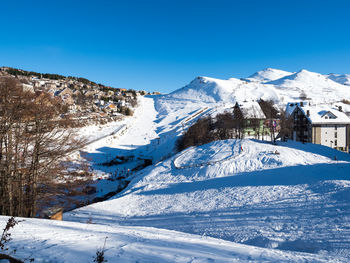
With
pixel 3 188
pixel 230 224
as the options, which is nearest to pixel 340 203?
pixel 230 224

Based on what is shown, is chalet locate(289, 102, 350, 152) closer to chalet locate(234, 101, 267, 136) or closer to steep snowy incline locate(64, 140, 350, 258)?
chalet locate(234, 101, 267, 136)

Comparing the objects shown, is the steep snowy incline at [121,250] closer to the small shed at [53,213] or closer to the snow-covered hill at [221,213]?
the snow-covered hill at [221,213]

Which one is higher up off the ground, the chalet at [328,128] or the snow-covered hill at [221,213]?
the chalet at [328,128]

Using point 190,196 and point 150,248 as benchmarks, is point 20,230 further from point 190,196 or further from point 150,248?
point 190,196

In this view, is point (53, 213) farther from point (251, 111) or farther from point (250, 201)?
point (251, 111)

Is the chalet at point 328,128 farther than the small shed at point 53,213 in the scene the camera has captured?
Yes

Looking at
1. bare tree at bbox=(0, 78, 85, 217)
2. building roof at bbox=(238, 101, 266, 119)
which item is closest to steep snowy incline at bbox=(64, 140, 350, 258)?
bare tree at bbox=(0, 78, 85, 217)

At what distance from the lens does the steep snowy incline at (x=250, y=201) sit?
28.0 feet

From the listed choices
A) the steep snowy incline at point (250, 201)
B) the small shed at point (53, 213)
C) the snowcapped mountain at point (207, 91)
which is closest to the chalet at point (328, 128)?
the steep snowy incline at point (250, 201)

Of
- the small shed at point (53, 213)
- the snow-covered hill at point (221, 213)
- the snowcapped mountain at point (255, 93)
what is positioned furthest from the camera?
the snowcapped mountain at point (255, 93)

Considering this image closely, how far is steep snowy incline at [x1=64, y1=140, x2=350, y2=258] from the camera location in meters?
8.52

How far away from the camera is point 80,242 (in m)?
5.39

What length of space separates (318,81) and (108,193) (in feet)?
634

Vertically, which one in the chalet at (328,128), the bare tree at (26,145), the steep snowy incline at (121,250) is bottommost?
the steep snowy incline at (121,250)
